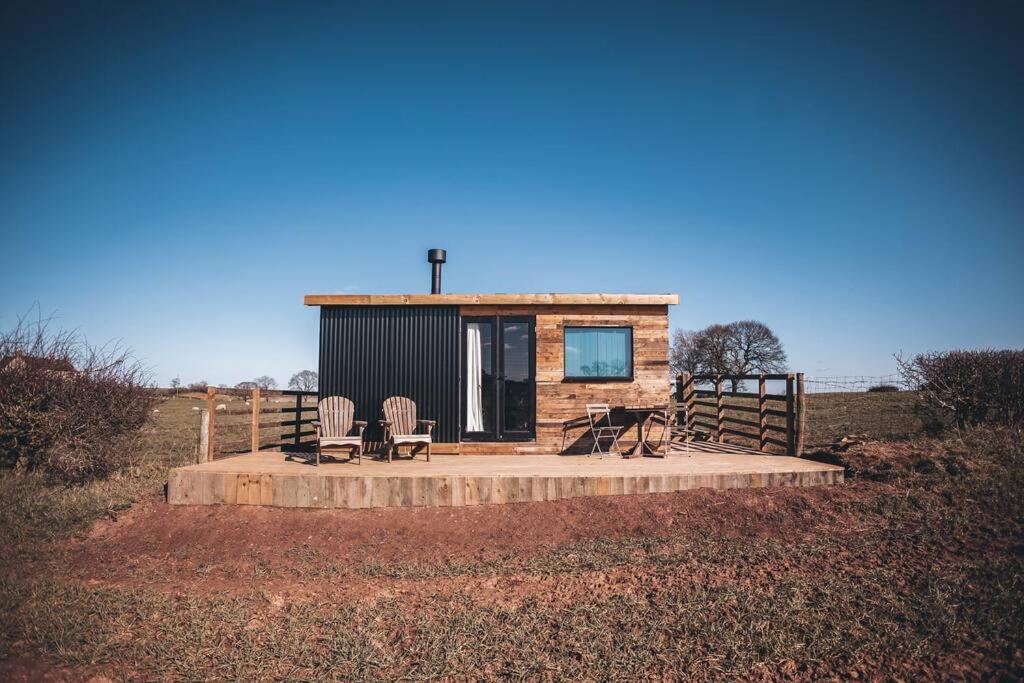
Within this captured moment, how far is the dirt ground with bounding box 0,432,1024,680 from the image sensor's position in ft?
10.3

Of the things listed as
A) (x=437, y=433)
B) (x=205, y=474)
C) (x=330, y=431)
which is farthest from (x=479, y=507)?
(x=205, y=474)

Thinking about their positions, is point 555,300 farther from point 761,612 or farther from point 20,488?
point 20,488

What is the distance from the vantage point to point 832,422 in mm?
11891

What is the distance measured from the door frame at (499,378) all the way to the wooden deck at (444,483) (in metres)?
1.64

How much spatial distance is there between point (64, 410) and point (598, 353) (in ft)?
25.2

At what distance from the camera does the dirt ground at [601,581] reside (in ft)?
10.3

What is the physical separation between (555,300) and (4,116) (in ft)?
30.8

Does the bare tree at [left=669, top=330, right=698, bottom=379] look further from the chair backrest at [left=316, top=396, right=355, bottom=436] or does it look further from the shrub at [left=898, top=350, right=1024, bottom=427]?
the chair backrest at [left=316, top=396, right=355, bottom=436]

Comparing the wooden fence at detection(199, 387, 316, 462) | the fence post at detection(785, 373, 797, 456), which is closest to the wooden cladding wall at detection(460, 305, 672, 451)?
the fence post at detection(785, 373, 797, 456)

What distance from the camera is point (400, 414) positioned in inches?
302

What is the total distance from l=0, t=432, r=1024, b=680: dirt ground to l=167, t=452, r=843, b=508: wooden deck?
0.53 feet

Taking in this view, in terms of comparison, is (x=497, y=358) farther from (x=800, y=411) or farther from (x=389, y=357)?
(x=800, y=411)

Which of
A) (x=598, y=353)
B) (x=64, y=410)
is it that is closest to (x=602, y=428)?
(x=598, y=353)

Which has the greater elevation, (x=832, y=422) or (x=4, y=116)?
(x=4, y=116)
